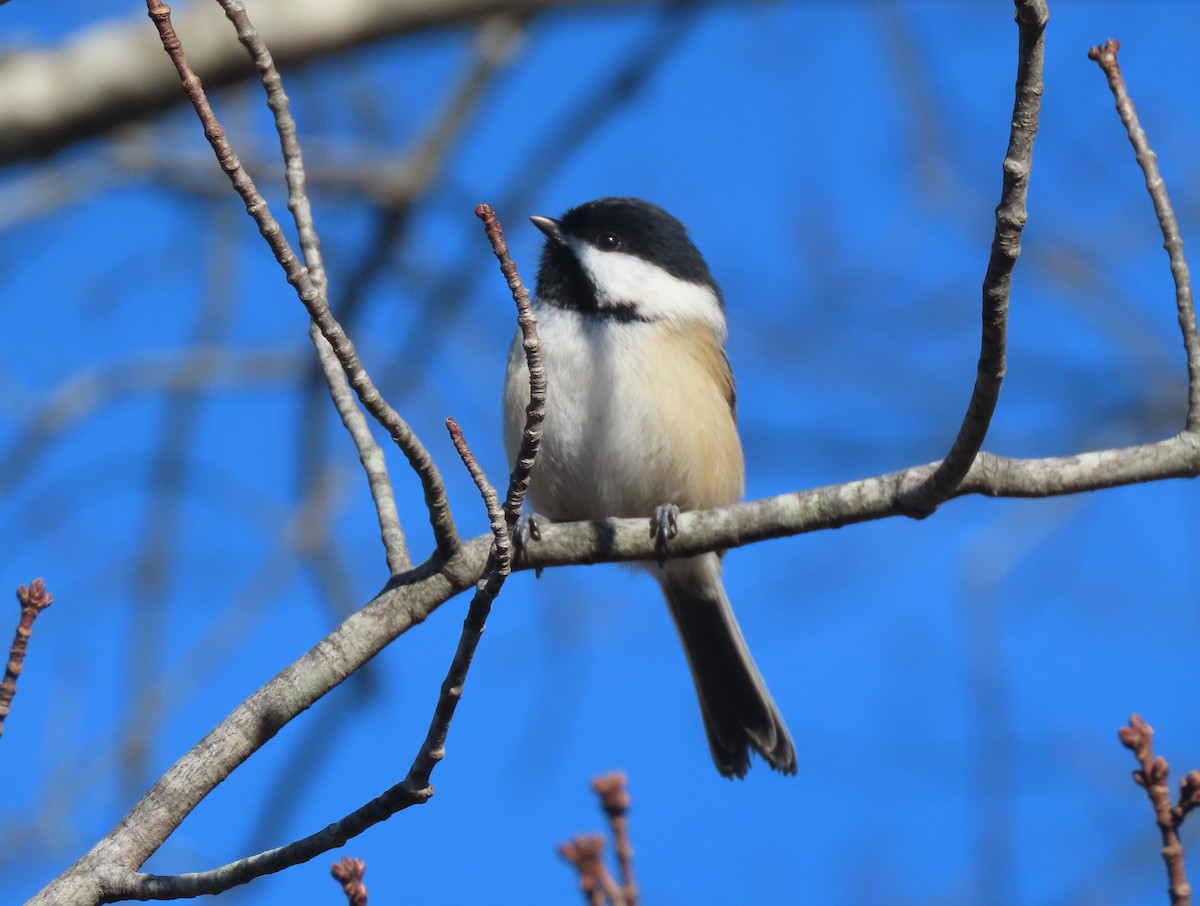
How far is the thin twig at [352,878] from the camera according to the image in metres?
1.98

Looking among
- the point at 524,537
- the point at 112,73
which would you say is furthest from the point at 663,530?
the point at 112,73

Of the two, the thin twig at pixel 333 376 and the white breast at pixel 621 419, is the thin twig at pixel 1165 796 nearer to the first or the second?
the thin twig at pixel 333 376

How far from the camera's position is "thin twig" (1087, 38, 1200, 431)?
2.71m

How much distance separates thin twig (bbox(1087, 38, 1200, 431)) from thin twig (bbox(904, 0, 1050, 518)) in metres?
0.59

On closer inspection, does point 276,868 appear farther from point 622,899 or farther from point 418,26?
point 418,26

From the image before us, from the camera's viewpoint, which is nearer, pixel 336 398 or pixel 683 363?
pixel 336 398

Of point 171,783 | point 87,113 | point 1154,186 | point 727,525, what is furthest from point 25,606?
point 87,113

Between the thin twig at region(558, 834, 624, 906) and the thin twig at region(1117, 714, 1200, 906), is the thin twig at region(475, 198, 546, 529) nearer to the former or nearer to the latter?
the thin twig at region(558, 834, 624, 906)

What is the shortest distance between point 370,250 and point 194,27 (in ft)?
3.65

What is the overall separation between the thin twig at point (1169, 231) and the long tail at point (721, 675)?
1938mm

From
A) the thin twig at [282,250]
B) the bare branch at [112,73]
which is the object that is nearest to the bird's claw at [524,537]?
the thin twig at [282,250]

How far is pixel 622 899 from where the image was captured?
2301 millimetres

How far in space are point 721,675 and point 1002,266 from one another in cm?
263

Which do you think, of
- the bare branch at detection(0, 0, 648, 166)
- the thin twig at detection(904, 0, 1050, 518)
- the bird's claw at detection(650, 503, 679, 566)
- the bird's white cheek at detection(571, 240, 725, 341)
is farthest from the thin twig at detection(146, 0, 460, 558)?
the bare branch at detection(0, 0, 648, 166)
